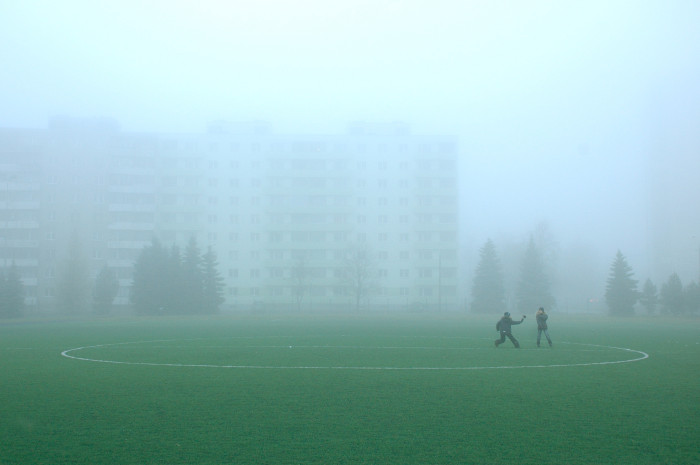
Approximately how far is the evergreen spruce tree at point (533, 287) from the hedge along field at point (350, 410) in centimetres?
7052

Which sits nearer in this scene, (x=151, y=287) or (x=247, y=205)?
(x=151, y=287)

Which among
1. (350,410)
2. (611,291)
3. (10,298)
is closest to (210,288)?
(10,298)

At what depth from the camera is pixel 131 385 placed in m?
16.5

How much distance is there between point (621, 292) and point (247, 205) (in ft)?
210

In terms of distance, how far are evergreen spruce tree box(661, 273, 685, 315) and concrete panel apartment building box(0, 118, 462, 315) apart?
1577 inches

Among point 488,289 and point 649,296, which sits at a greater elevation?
point 488,289

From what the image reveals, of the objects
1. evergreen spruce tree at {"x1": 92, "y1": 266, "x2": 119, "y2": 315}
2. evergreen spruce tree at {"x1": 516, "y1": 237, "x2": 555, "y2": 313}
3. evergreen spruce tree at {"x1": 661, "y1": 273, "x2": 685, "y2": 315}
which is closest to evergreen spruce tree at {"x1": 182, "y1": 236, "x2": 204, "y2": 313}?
evergreen spruce tree at {"x1": 92, "y1": 266, "x2": 119, "y2": 315}

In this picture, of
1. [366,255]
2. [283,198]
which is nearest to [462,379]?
[366,255]

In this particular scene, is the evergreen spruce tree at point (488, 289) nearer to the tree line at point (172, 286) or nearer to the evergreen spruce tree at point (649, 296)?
the evergreen spruce tree at point (649, 296)

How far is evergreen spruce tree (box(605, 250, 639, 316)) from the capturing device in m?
79.6

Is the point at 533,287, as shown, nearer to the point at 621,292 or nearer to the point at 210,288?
the point at 621,292

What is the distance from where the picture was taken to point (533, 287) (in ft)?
305

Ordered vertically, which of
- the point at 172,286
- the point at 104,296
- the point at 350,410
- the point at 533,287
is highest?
the point at 172,286

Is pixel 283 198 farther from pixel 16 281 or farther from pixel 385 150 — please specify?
pixel 16 281
